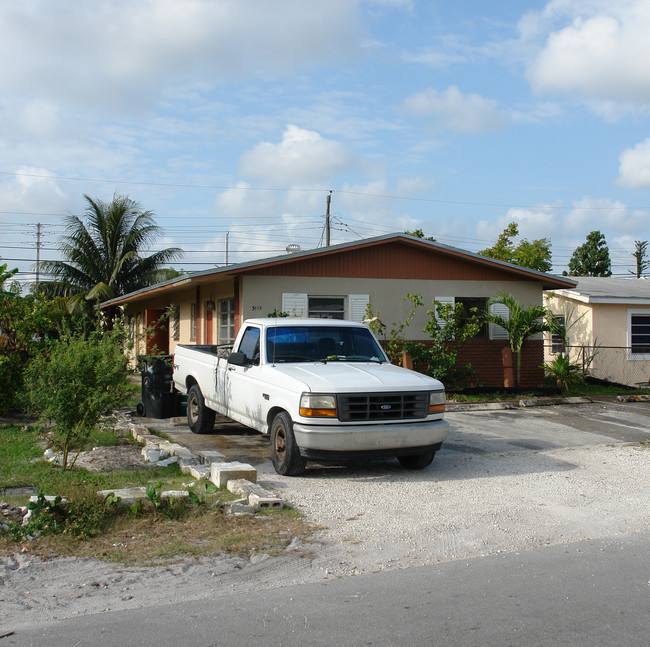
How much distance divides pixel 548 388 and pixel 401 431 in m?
10.1

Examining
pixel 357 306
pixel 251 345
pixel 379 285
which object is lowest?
pixel 251 345

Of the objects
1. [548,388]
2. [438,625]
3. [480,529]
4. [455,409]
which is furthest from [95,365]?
[548,388]

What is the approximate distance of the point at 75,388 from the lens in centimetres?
817

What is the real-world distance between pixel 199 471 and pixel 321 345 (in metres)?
2.65

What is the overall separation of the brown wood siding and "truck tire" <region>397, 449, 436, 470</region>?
27.3 ft

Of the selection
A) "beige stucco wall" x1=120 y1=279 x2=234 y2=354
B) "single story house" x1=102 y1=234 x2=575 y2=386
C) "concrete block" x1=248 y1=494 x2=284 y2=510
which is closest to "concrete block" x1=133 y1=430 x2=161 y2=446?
"concrete block" x1=248 y1=494 x2=284 y2=510

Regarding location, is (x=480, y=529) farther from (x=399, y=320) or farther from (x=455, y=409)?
(x=399, y=320)

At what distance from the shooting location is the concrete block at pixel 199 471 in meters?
7.99

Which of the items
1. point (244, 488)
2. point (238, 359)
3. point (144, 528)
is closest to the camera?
point (144, 528)

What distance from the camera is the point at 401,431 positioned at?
27.5 ft

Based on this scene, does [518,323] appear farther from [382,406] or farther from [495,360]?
[382,406]

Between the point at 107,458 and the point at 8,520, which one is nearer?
the point at 8,520

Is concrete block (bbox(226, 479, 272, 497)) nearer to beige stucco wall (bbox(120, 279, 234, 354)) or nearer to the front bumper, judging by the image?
the front bumper

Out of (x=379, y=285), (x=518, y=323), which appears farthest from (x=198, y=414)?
(x=518, y=323)
